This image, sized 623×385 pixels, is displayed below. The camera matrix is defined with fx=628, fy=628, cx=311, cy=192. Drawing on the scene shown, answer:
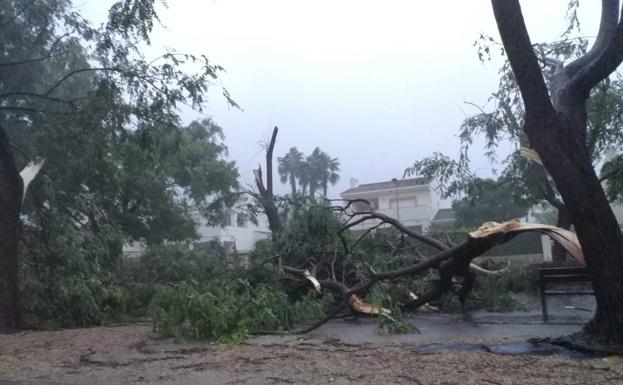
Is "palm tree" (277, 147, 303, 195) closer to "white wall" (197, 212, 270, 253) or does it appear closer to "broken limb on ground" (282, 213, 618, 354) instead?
"white wall" (197, 212, 270, 253)

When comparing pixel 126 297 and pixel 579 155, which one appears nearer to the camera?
pixel 579 155

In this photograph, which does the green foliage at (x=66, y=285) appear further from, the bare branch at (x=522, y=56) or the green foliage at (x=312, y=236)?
the bare branch at (x=522, y=56)

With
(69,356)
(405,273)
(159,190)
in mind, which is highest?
(159,190)

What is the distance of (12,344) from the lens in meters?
8.86

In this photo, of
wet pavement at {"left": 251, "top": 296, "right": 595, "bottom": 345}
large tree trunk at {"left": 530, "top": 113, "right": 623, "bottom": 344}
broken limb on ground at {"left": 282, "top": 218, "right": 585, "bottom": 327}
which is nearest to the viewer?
large tree trunk at {"left": 530, "top": 113, "right": 623, "bottom": 344}

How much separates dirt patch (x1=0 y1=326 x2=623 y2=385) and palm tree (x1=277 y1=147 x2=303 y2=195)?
5101 centimetres

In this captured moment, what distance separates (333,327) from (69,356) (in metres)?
3.91

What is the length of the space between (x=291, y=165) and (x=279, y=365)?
53.4 metres

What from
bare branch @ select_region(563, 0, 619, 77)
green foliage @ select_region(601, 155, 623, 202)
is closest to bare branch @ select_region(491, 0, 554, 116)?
bare branch @ select_region(563, 0, 619, 77)

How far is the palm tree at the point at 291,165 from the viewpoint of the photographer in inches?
2346

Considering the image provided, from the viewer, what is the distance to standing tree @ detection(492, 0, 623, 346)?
6.34 meters

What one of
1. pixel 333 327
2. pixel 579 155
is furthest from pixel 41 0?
pixel 579 155

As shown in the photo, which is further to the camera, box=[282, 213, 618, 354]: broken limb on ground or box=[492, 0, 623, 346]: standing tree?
box=[282, 213, 618, 354]: broken limb on ground

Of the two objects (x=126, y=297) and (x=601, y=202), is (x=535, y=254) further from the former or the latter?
(x=601, y=202)
